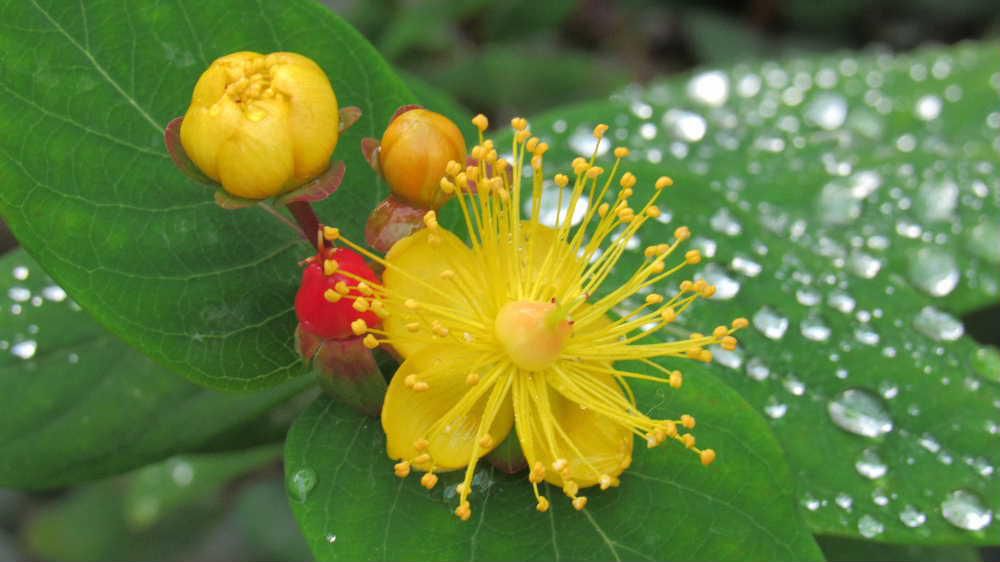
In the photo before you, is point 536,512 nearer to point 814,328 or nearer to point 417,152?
point 417,152

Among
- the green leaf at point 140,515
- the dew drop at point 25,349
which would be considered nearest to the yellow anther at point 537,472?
the dew drop at point 25,349

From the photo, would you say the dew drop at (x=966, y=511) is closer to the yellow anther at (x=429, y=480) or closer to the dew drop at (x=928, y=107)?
the yellow anther at (x=429, y=480)

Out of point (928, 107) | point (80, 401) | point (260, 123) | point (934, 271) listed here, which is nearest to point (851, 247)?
point (934, 271)

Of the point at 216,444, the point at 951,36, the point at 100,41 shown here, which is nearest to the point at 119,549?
the point at 216,444

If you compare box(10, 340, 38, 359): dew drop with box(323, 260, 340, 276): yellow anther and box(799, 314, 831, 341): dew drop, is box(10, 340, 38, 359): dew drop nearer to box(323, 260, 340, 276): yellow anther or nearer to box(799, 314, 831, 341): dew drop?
box(323, 260, 340, 276): yellow anther

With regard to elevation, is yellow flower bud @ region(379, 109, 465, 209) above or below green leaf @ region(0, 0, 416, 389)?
above

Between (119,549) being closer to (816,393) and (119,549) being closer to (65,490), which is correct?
(65,490)

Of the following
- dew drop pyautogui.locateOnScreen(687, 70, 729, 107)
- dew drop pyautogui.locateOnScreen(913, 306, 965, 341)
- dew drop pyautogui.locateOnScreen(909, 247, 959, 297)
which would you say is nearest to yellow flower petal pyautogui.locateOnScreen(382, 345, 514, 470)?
dew drop pyautogui.locateOnScreen(913, 306, 965, 341)
